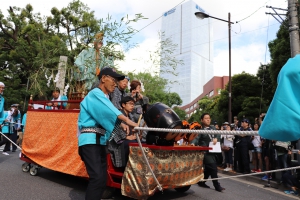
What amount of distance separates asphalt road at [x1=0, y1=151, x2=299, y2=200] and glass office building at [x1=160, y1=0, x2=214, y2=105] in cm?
3435

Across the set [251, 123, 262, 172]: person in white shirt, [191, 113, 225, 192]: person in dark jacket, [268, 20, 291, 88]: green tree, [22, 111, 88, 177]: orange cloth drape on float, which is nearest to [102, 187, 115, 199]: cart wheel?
[22, 111, 88, 177]: orange cloth drape on float

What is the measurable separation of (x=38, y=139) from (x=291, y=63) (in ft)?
16.5

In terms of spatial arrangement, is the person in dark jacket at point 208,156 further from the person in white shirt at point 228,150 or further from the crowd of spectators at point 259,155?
the person in white shirt at point 228,150

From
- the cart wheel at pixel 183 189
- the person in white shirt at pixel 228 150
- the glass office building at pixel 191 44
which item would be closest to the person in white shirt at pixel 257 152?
the person in white shirt at pixel 228 150

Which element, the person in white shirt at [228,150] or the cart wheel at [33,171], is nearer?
the cart wheel at [33,171]

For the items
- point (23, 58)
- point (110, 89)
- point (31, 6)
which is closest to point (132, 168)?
point (110, 89)

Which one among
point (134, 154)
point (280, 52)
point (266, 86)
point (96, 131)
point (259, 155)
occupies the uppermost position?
point (280, 52)

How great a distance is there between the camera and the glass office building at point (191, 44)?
5741 cm

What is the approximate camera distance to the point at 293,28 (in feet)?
23.9

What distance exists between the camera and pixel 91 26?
5.41 meters

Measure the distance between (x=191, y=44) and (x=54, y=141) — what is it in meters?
59.6

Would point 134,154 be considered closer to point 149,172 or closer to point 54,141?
point 149,172

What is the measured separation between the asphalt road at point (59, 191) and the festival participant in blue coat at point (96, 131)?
145cm

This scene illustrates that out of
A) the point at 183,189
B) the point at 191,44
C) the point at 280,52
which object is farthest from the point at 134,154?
the point at 191,44
